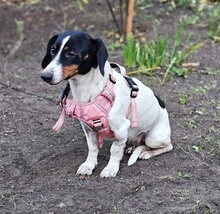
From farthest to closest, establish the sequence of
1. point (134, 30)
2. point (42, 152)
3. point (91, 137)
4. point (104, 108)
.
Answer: point (134, 30) → point (42, 152) → point (91, 137) → point (104, 108)

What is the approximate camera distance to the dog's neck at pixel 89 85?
3689mm

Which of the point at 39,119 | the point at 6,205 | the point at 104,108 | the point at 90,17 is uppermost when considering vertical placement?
the point at 104,108

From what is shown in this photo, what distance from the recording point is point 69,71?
346cm

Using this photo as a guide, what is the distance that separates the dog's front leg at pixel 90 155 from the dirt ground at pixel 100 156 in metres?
0.05

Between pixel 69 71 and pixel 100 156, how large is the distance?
3.56 ft

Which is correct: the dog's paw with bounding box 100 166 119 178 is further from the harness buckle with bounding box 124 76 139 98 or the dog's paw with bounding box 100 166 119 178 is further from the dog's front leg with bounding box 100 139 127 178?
the harness buckle with bounding box 124 76 139 98

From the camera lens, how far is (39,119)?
499 centimetres

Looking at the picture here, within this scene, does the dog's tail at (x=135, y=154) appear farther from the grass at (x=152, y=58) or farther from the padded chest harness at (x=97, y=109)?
the grass at (x=152, y=58)

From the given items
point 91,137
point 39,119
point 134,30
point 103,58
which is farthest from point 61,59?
point 134,30

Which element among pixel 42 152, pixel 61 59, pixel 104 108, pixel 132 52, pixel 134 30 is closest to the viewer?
pixel 61 59

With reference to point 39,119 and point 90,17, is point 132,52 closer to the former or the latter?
point 39,119

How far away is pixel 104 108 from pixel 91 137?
0.41m

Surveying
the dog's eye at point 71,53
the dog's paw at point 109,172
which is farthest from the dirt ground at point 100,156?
the dog's eye at point 71,53

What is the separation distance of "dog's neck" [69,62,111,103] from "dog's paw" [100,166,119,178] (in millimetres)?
573
